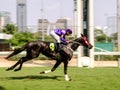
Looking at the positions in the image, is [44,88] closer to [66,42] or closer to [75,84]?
[75,84]

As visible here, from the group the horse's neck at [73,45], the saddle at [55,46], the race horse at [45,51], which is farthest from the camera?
the horse's neck at [73,45]

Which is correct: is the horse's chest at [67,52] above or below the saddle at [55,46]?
below

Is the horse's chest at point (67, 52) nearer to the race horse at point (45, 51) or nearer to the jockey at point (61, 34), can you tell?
the race horse at point (45, 51)

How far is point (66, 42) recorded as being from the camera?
12328 mm

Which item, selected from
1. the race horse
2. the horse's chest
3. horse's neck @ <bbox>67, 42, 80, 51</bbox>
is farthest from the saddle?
horse's neck @ <bbox>67, 42, 80, 51</bbox>

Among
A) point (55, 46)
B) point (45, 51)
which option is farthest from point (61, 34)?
point (45, 51)

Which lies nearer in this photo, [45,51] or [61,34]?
[45,51]

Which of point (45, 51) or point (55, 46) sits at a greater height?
point (55, 46)

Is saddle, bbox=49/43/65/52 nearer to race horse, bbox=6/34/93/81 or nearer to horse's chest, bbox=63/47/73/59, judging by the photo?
race horse, bbox=6/34/93/81

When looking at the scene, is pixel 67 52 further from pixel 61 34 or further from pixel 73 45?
pixel 61 34

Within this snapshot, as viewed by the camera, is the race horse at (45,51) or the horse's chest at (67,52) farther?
the horse's chest at (67,52)

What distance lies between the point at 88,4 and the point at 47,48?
31.3 ft

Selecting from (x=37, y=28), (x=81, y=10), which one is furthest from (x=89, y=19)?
(x=37, y=28)

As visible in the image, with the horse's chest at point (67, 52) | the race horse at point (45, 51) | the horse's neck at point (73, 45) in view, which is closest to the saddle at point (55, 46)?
the race horse at point (45, 51)
